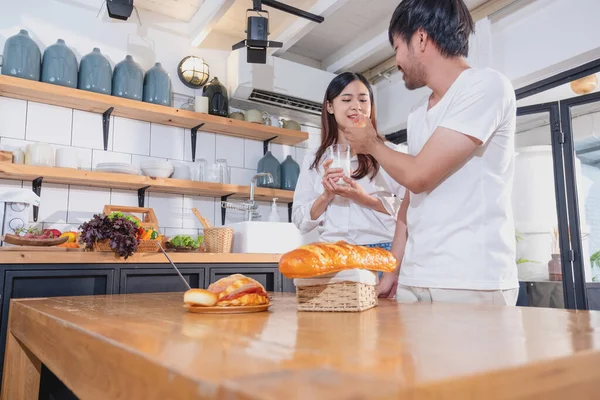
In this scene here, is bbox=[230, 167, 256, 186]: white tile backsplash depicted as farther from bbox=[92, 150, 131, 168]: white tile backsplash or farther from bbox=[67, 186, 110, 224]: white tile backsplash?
bbox=[67, 186, 110, 224]: white tile backsplash

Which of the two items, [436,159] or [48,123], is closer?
[436,159]

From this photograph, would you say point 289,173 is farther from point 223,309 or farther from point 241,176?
point 223,309

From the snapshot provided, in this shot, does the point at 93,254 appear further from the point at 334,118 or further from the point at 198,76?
the point at 198,76

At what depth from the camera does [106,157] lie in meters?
3.33

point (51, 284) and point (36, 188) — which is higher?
point (36, 188)

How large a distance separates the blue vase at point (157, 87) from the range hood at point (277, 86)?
55cm

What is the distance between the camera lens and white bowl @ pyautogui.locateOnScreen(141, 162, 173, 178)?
10.6ft

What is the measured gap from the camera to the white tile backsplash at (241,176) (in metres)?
3.84

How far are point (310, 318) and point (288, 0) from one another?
3259mm

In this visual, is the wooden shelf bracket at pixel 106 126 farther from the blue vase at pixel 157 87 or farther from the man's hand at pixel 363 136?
the man's hand at pixel 363 136

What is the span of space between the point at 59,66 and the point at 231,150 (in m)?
1.35

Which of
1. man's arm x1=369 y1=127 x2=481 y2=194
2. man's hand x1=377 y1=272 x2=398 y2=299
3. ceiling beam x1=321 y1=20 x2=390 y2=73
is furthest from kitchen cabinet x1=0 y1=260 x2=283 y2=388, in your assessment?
ceiling beam x1=321 y1=20 x2=390 y2=73

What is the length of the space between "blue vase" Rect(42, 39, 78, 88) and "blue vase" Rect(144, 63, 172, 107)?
479 mm

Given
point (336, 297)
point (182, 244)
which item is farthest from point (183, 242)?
point (336, 297)
